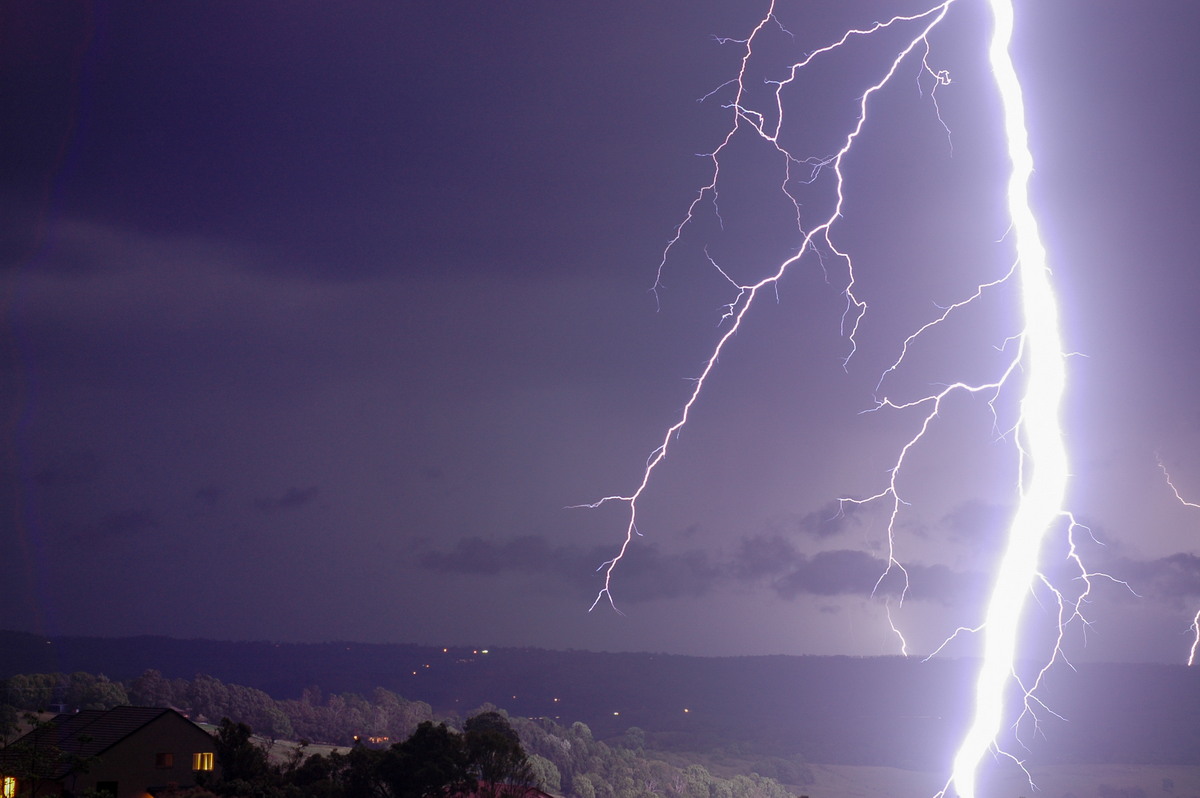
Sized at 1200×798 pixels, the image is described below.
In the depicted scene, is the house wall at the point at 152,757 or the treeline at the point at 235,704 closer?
the house wall at the point at 152,757

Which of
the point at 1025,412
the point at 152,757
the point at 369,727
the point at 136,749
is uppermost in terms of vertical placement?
the point at 1025,412

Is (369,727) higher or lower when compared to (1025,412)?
lower

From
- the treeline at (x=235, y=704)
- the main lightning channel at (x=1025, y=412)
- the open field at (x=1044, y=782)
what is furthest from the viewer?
the open field at (x=1044, y=782)

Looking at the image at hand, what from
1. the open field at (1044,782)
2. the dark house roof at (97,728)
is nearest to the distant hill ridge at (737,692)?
the open field at (1044,782)

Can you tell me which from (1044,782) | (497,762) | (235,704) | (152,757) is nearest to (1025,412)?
(497,762)

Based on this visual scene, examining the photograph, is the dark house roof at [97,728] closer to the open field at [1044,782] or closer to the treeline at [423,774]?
the treeline at [423,774]

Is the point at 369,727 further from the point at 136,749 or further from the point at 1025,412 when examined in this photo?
the point at 1025,412

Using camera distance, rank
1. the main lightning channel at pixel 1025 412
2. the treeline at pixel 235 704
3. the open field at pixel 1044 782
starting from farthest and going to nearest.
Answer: the open field at pixel 1044 782
the treeline at pixel 235 704
the main lightning channel at pixel 1025 412
